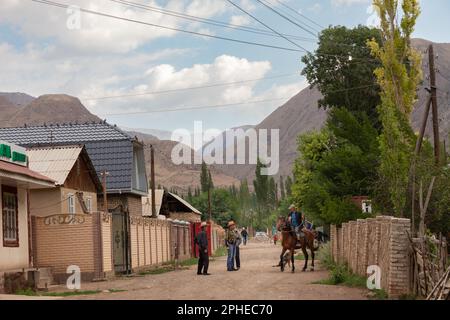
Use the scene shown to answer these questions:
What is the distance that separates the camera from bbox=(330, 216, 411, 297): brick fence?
661 inches

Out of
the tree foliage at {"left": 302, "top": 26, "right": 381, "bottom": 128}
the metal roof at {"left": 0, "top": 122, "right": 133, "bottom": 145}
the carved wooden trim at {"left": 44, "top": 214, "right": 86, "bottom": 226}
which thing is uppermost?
the tree foliage at {"left": 302, "top": 26, "right": 381, "bottom": 128}

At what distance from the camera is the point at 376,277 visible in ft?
62.7

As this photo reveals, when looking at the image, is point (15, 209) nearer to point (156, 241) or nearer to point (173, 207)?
point (156, 241)

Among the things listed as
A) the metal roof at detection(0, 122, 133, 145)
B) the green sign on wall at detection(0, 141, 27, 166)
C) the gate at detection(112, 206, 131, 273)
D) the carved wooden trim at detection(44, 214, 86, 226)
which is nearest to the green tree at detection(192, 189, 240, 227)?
the metal roof at detection(0, 122, 133, 145)

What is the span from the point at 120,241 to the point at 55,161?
5.61m

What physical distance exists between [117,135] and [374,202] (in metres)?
25.2

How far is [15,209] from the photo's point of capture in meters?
25.3

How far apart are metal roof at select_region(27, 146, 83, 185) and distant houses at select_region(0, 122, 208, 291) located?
0.04 meters

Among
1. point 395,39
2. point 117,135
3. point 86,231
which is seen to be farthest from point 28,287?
point 117,135

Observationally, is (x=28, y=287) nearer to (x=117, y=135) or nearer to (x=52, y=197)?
(x=52, y=197)

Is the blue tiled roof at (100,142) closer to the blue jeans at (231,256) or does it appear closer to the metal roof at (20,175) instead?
the blue jeans at (231,256)

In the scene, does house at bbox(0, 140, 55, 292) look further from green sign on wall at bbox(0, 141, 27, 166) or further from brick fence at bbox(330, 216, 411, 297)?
brick fence at bbox(330, 216, 411, 297)

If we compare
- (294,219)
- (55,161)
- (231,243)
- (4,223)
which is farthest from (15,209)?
(55,161)

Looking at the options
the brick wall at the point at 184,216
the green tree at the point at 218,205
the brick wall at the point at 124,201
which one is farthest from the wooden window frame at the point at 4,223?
the green tree at the point at 218,205
